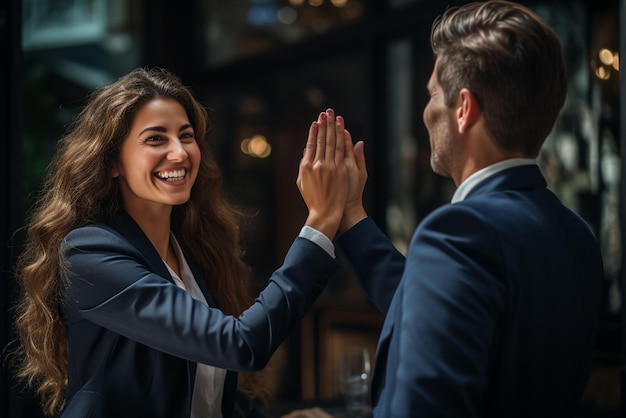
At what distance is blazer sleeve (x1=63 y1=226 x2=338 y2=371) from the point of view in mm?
1721

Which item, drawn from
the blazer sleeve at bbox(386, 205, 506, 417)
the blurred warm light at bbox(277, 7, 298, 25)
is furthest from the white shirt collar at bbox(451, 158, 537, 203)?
the blurred warm light at bbox(277, 7, 298, 25)

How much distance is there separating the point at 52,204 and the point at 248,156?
443 cm

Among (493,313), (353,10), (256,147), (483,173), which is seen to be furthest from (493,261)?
(256,147)

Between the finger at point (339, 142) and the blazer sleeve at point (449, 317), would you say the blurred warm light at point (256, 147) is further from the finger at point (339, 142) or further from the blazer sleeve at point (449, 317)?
the blazer sleeve at point (449, 317)

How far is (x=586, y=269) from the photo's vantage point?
141cm

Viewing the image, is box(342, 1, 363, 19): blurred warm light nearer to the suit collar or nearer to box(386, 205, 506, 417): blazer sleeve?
the suit collar

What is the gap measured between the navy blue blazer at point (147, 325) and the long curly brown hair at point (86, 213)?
0.07 metres

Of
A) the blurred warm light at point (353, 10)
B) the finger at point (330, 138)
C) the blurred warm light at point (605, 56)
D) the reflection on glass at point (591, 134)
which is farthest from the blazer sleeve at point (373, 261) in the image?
the blurred warm light at point (353, 10)

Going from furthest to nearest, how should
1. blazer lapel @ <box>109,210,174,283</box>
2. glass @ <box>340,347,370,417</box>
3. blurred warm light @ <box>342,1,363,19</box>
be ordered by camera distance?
blurred warm light @ <box>342,1,363,19</box>
glass @ <box>340,347,370,417</box>
blazer lapel @ <box>109,210,174,283</box>

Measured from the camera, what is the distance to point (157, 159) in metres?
1.93

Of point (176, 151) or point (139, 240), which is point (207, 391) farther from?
point (176, 151)

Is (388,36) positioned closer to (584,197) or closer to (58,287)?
(584,197)

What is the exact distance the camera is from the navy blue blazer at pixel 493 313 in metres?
1.25

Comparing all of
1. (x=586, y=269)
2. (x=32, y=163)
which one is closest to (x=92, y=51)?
(x=32, y=163)
